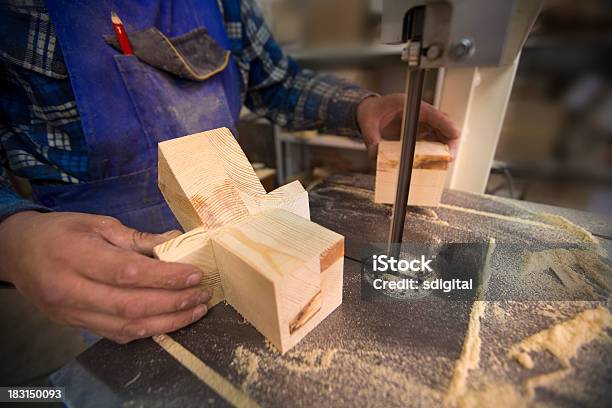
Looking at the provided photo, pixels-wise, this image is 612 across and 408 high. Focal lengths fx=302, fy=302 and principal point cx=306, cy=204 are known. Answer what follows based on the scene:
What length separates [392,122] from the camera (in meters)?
0.88

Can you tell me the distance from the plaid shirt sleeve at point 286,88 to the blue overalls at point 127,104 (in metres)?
0.17

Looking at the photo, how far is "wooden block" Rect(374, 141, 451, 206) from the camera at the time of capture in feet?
2.31

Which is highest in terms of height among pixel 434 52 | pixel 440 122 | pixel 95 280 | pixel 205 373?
pixel 434 52

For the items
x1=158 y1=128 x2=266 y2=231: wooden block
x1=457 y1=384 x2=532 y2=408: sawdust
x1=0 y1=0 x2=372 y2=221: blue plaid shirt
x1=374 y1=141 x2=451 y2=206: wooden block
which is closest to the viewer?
x1=457 y1=384 x2=532 y2=408: sawdust

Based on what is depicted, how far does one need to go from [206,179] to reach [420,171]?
1.65ft

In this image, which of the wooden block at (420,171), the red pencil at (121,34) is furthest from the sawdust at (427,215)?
the red pencil at (121,34)

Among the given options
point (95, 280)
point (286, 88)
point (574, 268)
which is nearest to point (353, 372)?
point (95, 280)

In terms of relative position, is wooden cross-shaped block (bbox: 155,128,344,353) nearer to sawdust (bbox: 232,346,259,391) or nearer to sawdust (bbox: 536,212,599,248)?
sawdust (bbox: 232,346,259,391)

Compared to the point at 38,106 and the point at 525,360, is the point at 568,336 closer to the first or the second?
the point at 525,360

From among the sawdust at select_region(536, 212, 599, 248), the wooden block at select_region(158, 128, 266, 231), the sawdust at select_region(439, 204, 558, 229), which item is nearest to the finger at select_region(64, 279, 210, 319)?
the wooden block at select_region(158, 128, 266, 231)

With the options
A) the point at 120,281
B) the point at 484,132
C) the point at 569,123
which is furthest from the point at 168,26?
the point at 569,123

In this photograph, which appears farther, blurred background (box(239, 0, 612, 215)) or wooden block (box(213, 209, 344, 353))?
blurred background (box(239, 0, 612, 215))

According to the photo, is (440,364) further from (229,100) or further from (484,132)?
(229,100)

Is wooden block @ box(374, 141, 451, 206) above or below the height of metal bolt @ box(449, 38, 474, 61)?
below
